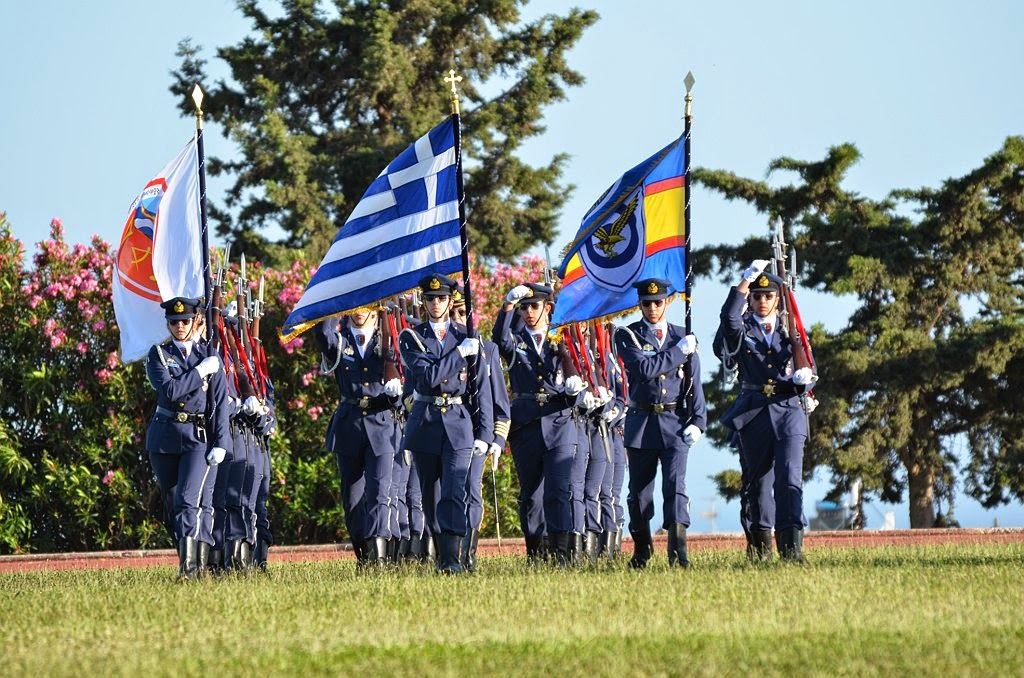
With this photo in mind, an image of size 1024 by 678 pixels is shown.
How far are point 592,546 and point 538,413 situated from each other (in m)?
1.32

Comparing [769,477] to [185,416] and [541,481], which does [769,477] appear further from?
[185,416]

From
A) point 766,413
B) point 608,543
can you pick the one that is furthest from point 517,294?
point 608,543

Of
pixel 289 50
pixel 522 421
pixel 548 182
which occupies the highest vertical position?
pixel 289 50

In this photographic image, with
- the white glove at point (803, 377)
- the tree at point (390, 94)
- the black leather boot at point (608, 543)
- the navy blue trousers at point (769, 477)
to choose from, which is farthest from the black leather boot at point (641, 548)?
the tree at point (390, 94)

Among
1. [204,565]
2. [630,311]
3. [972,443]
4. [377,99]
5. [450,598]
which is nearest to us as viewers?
[450,598]

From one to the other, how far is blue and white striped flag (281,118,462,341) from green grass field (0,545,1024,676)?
2.29 m

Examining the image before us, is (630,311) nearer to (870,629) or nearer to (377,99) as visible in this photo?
(870,629)

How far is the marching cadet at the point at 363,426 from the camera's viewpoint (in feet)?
41.8

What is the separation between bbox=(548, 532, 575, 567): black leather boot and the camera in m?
12.3

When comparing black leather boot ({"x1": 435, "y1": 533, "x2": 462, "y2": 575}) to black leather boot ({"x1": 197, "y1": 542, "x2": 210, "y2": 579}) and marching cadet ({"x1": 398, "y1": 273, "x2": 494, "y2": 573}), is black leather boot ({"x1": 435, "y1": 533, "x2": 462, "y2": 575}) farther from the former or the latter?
black leather boot ({"x1": 197, "y1": 542, "x2": 210, "y2": 579})

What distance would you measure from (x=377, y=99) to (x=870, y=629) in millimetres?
22883

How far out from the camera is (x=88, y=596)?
10.8 meters

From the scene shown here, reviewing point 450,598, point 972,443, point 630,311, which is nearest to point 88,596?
point 450,598

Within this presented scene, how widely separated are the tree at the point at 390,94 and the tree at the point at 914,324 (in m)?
7.07
